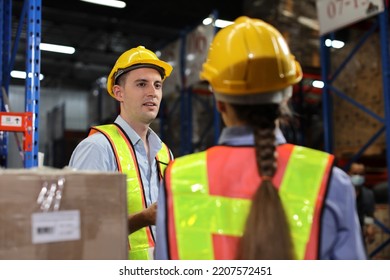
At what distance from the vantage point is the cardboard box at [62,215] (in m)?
1.30

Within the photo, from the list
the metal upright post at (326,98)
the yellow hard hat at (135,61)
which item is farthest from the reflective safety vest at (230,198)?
the metal upright post at (326,98)

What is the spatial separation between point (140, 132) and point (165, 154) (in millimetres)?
213

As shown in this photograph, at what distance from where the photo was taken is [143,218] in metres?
2.33

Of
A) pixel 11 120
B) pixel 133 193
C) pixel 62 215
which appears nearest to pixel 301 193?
pixel 62 215

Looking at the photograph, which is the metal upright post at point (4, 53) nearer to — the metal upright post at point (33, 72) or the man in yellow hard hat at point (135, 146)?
the metal upright post at point (33, 72)

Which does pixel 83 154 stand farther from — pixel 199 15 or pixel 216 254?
pixel 199 15

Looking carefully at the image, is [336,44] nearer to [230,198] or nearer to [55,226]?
[230,198]

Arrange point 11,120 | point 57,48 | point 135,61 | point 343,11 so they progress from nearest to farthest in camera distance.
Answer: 1. point 135,61
2. point 11,120
3. point 343,11
4. point 57,48

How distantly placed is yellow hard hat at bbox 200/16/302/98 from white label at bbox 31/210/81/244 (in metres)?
0.58

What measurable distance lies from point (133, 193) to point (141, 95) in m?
0.65

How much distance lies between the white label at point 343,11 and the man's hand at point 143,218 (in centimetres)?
454

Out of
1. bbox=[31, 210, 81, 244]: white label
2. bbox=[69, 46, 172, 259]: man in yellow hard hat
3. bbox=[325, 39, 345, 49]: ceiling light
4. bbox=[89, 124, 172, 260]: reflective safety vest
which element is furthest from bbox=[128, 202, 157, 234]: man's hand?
bbox=[325, 39, 345, 49]: ceiling light

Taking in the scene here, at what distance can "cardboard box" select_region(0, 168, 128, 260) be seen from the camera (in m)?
1.30

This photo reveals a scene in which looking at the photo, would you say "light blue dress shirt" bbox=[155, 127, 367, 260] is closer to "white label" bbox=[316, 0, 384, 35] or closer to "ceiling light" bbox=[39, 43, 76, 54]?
"white label" bbox=[316, 0, 384, 35]
